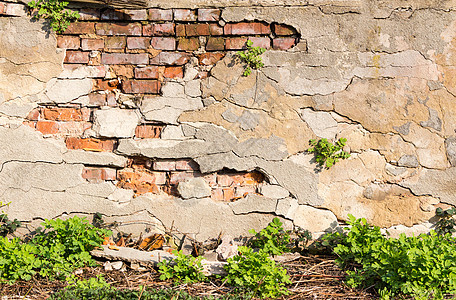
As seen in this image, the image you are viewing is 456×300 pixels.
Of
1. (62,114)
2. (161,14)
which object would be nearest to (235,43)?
(161,14)

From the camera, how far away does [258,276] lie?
268 centimetres

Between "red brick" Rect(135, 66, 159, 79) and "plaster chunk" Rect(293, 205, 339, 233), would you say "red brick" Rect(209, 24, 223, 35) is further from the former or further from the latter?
"plaster chunk" Rect(293, 205, 339, 233)

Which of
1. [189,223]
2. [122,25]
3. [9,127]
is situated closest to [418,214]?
[189,223]

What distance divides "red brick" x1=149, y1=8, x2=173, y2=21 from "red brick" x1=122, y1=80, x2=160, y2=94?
479 mm

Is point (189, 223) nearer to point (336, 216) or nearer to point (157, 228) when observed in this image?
point (157, 228)

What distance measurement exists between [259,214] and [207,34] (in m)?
1.43

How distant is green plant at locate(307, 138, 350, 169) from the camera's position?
3229 mm

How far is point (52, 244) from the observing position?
305cm

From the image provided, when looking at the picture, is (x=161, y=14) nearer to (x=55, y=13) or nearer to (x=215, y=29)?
(x=215, y=29)

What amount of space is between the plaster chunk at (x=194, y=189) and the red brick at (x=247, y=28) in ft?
3.81

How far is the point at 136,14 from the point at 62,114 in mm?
959

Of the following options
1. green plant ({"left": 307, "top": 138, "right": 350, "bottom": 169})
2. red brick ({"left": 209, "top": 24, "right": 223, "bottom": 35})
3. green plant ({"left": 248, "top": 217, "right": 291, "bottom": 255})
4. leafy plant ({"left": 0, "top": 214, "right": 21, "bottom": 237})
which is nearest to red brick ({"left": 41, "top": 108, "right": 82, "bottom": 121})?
leafy plant ({"left": 0, "top": 214, "right": 21, "bottom": 237})

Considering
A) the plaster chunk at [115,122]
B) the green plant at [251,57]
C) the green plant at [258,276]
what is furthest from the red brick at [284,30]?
the green plant at [258,276]

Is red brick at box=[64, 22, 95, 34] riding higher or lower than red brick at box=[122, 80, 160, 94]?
higher
